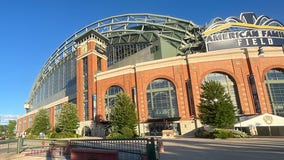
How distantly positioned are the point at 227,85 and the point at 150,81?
1413 cm

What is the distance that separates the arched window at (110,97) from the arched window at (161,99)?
7.32 meters

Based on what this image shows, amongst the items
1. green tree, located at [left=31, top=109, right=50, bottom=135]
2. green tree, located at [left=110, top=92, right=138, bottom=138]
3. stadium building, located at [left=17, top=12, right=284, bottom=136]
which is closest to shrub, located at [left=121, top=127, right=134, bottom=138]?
A: green tree, located at [left=110, top=92, right=138, bottom=138]

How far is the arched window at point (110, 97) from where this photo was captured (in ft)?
133

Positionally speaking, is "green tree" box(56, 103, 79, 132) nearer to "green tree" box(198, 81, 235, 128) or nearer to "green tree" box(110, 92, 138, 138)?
"green tree" box(110, 92, 138, 138)

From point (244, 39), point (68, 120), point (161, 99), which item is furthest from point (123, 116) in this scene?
point (244, 39)

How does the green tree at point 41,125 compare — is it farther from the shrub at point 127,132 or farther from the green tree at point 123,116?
the shrub at point 127,132

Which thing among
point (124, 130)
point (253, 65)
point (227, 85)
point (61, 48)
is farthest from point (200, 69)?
point (61, 48)

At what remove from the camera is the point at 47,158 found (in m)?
15.1

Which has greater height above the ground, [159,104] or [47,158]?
[159,104]

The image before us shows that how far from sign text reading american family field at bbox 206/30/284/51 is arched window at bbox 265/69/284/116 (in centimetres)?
638

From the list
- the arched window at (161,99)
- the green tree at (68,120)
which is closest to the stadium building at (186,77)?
the arched window at (161,99)

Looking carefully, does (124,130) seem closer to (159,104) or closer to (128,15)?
(159,104)

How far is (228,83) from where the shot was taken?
3416 cm

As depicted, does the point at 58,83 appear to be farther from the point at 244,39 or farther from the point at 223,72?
the point at 244,39
